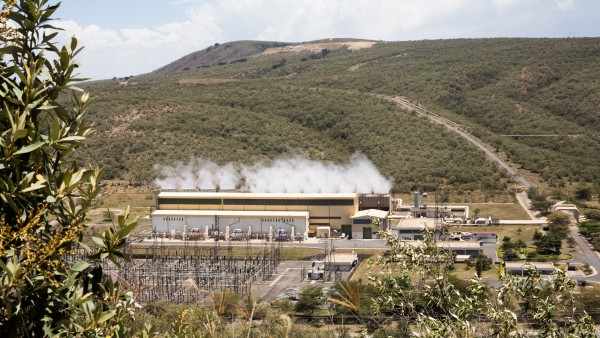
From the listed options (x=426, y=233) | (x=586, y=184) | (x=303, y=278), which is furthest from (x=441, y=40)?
(x=426, y=233)

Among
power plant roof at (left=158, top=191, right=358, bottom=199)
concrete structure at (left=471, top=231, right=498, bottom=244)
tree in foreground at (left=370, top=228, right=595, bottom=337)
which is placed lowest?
concrete structure at (left=471, top=231, right=498, bottom=244)

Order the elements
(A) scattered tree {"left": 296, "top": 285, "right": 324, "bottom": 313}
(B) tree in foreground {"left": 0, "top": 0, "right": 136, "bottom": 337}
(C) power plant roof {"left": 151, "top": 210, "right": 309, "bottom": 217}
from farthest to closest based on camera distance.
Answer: (C) power plant roof {"left": 151, "top": 210, "right": 309, "bottom": 217} → (A) scattered tree {"left": 296, "top": 285, "right": 324, "bottom": 313} → (B) tree in foreground {"left": 0, "top": 0, "right": 136, "bottom": 337}

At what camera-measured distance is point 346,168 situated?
57438mm

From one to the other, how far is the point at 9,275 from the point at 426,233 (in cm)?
423

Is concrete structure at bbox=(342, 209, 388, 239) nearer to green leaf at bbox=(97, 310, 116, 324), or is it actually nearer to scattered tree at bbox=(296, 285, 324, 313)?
scattered tree at bbox=(296, 285, 324, 313)

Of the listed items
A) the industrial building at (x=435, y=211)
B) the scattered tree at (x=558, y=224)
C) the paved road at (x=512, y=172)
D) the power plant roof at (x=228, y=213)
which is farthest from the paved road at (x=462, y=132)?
the power plant roof at (x=228, y=213)

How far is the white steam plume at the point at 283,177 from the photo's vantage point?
1898 inches

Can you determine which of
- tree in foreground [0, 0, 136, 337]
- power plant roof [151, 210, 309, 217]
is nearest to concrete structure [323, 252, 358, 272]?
power plant roof [151, 210, 309, 217]

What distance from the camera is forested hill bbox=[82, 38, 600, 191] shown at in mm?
61312

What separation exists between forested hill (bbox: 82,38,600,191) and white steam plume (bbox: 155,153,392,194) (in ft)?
6.51

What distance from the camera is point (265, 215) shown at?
138 ft

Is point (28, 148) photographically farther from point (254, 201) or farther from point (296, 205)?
point (254, 201)

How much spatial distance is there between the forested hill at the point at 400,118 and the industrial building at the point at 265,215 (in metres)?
6.24

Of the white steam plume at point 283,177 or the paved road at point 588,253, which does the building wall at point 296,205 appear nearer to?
the white steam plume at point 283,177
